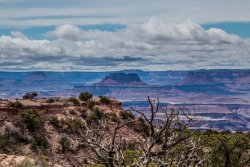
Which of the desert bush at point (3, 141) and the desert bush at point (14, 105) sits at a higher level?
the desert bush at point (14, 105)

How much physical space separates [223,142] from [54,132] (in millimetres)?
36599

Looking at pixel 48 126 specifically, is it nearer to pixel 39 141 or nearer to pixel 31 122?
pixel 31 122

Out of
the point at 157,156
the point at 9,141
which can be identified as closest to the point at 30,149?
the point at 9,141

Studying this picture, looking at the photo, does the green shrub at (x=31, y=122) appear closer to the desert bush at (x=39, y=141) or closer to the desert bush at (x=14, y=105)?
the desert bush at (x=39, y=141)

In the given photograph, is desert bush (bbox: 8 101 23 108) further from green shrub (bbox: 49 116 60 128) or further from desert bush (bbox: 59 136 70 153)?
desert bush (bbox: 59 136 70 153)

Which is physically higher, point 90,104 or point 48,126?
point 90,104

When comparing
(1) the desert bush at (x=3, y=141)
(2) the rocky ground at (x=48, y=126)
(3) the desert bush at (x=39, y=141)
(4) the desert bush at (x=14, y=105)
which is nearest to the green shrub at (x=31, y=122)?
(2) the rocky ground at (x=48, y=126)

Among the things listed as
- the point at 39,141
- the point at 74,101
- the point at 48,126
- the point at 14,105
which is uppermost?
the point at 14,105

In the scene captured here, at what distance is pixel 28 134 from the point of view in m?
83.8

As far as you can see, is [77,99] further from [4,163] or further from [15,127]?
[4,163]

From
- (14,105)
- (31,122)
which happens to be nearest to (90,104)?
(14,105)

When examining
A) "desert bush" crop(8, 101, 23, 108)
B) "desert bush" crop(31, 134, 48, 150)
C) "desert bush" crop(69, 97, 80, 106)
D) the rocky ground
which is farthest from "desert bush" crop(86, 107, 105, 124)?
"desert bush" crop(31, 134, 48, 150)

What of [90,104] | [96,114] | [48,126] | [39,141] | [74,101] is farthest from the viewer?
[74,101]

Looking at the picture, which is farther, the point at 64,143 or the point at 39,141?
the point at 64,143
